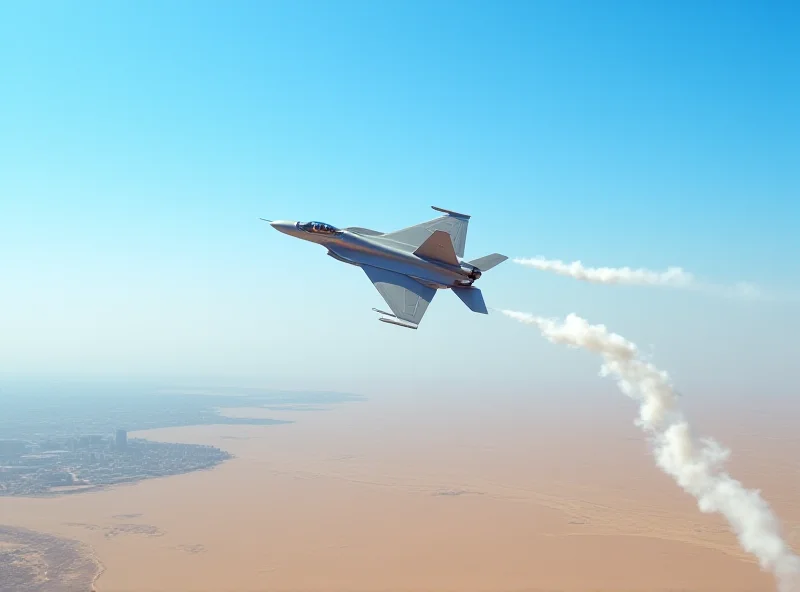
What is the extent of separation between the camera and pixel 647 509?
10312 centimetres

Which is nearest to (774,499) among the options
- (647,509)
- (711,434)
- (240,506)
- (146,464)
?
(647,509)

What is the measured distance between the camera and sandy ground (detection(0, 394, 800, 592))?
74.6 m

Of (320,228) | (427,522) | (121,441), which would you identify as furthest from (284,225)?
(121,441)

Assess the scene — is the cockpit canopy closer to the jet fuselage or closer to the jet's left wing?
the jet fuselage

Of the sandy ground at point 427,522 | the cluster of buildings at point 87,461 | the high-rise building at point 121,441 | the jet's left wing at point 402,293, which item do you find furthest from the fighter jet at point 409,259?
the high-rise building at point 121,441

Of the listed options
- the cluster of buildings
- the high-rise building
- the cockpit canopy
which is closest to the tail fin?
the cockpit canopy

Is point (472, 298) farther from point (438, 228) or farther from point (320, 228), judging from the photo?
point (320, 228)

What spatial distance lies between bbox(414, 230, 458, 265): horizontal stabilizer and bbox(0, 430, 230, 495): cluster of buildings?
412 feet

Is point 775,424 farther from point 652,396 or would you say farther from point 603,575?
point 652,396

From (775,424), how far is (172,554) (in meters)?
189

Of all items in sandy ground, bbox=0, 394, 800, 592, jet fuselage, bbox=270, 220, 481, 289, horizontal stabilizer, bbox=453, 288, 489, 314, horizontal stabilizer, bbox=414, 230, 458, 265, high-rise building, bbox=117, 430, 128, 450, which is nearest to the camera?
horizontal stabilizer, bbox=453, 288, 489, 314

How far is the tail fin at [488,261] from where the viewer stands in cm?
3569

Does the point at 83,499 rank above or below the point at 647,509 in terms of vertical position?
below

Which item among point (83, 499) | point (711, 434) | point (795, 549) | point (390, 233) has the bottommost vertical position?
point (83, 499)
